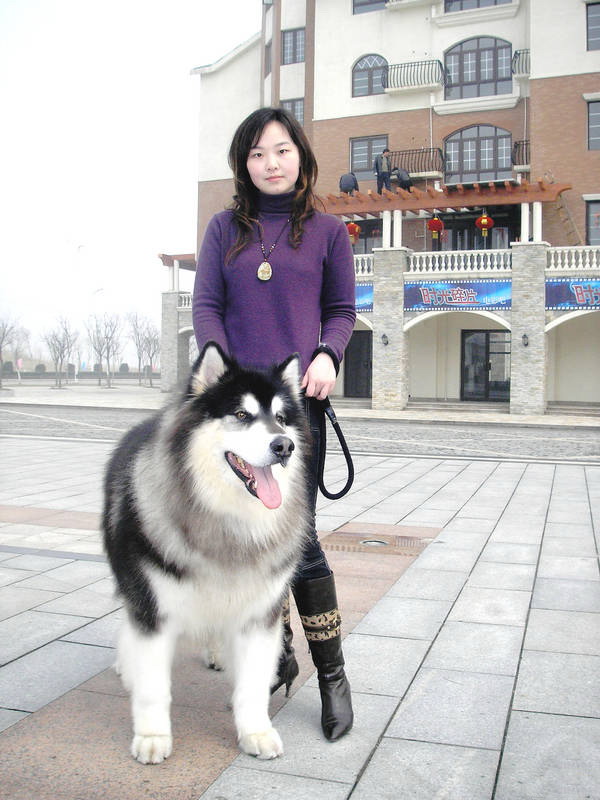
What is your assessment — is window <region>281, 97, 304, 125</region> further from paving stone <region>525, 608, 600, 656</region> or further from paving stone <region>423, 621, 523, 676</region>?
paving stone <region>423, 621, 523, 676</region>

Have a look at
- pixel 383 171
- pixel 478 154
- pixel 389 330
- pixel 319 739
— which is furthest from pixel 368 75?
pixel 319 739

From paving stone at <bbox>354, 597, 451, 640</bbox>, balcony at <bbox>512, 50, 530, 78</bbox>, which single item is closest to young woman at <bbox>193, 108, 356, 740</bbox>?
paving stone at <bbox>354, 597, 451, 640</bbox>

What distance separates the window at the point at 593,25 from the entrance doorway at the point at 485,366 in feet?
37.0

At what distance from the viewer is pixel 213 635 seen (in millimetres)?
2951

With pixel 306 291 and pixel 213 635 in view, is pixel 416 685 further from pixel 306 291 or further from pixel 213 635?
pixel 306 291

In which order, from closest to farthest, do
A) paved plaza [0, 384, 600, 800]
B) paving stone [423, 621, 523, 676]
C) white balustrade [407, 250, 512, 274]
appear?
1. paved plaza [0, 384, 600, 800]
2. paving stone [423, 621, 523, 676]
3. white balustrade [407, 250, 512, 274]

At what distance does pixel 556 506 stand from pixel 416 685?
17.7ft

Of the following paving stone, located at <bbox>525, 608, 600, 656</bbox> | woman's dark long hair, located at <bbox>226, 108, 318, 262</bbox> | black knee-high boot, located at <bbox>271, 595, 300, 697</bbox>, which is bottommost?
paving stone, located at <bbox>525, 608, 600, 656</bbox>

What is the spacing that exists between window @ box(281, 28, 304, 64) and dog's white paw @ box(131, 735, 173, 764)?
3731 cm

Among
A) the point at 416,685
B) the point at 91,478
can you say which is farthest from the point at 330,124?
the point at 416,685

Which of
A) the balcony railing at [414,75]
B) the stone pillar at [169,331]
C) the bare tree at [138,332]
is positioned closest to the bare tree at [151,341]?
the bare tree at [138,332]

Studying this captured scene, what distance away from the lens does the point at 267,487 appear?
261 cm

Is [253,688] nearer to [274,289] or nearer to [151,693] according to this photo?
[151,693]

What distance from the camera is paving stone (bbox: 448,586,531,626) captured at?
448 cm
